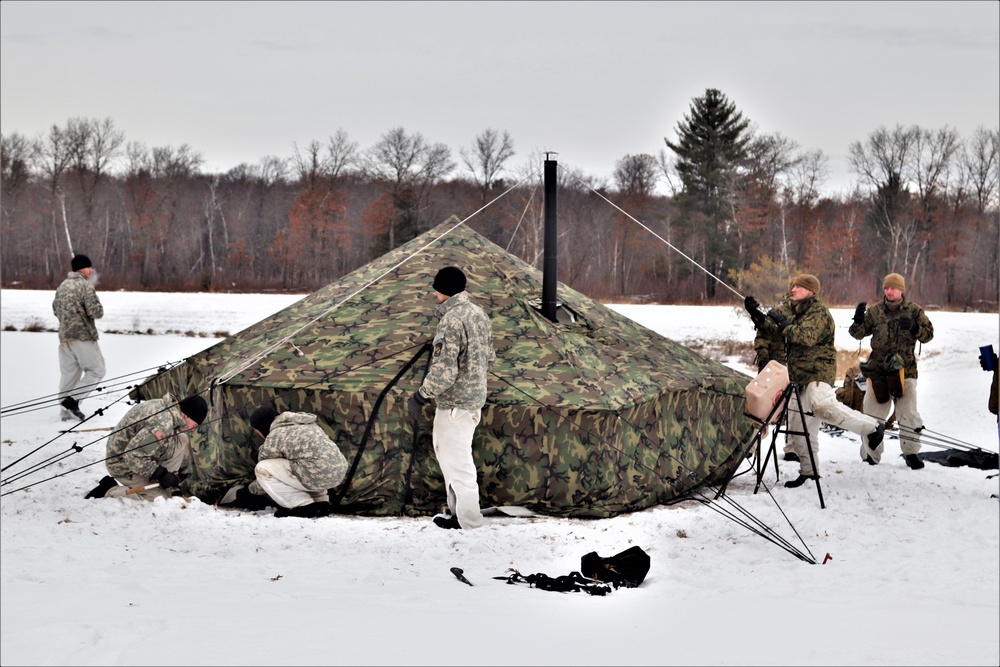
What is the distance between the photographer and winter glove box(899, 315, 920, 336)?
7.97m

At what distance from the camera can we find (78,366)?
1000cm

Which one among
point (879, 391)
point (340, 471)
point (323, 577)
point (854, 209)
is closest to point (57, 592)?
point (323, 577)

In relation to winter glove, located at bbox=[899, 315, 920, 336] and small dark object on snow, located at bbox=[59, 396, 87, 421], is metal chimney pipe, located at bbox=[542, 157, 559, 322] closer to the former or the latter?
winter glove, located at bbox=[899, 315, 920, 336]

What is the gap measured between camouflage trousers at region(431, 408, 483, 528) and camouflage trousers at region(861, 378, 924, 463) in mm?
3622

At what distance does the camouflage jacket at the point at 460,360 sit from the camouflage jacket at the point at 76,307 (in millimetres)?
5078

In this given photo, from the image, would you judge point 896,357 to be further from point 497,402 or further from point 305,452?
point 305,452

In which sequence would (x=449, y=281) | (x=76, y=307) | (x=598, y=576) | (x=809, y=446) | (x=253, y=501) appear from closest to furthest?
1. (x=598, y=576)
2. (x=449, y=281)
3. (x=253, y=501)
4. (x=809, y=446)
5. (x=76, y=307)

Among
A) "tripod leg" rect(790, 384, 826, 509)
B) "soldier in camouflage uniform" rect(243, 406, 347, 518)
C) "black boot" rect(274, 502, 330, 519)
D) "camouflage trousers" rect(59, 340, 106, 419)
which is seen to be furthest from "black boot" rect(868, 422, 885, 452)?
"camouflage trousers" rect(59, 340, 106, 419)

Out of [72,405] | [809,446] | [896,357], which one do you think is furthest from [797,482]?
[72,405]

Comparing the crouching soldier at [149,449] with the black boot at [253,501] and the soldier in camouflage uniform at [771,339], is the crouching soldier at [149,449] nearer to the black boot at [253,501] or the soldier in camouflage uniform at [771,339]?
the black boot at [253,501]

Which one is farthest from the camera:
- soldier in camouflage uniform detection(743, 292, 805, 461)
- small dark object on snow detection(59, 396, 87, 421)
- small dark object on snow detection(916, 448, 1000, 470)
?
small dark object on snow detection(59, 396, 87, 421)

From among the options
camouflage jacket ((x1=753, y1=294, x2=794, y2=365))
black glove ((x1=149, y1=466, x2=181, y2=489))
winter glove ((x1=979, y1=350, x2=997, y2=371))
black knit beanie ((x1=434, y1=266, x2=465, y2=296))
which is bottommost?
black glove ((x1=149, y1=466, x2=181, y2=489))

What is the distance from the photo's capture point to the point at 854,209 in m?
35.4

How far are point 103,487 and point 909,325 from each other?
20.9ft
